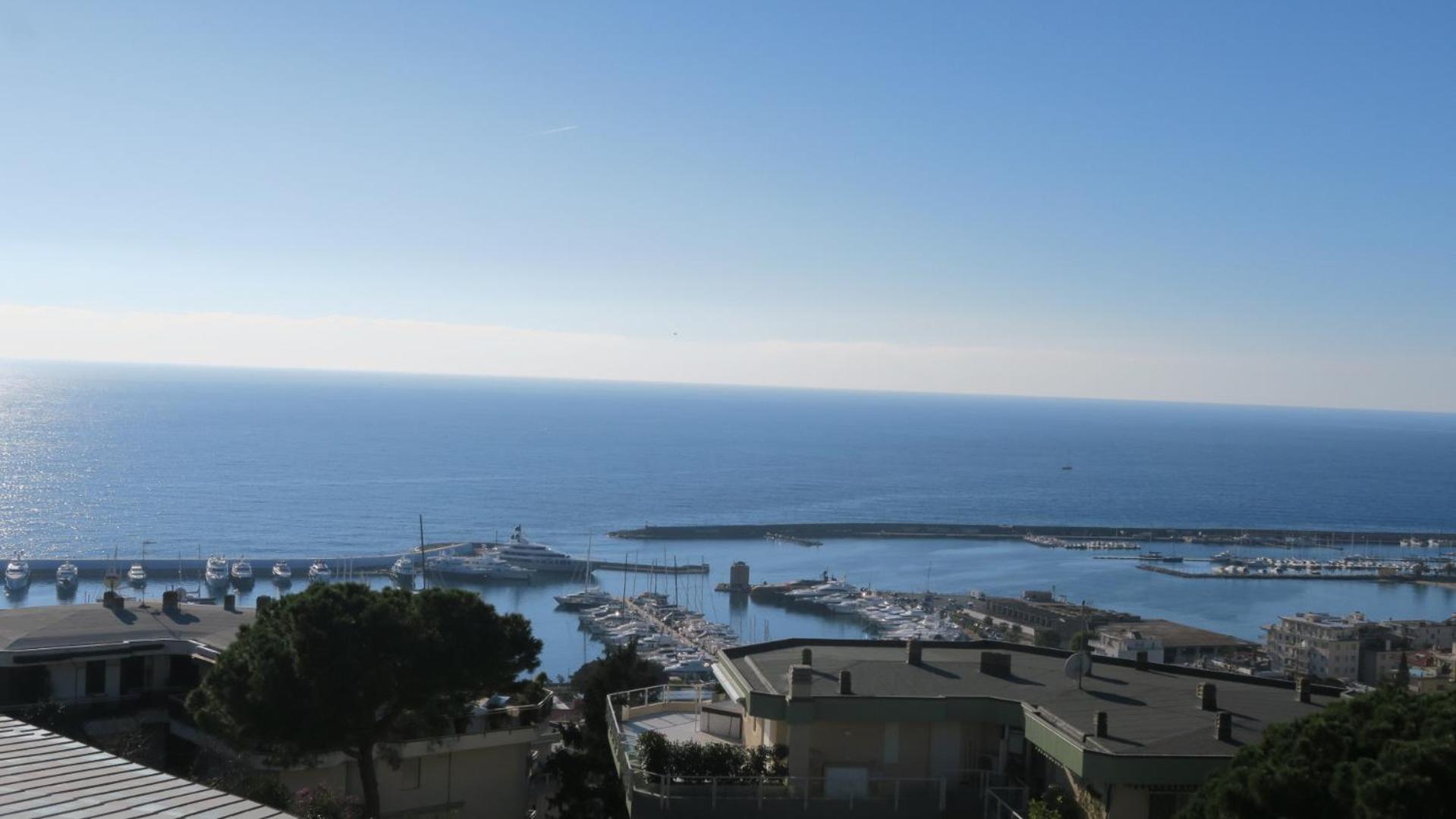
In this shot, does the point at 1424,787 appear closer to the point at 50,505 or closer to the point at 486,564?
the point at 486,564

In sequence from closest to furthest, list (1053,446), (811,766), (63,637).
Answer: (811,766)
(63,637)
(1053,446)

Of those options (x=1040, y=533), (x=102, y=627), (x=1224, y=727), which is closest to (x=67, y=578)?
(x=102, y=627)

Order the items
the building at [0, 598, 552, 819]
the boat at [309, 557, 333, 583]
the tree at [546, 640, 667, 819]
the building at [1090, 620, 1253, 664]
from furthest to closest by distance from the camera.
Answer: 1. the boat at [309, 557, 333, 583]
2. the building at [1090, 620, 1253, 664]
3. the tree at [546, 640, 667, 819]
4. the building at [0, 598, 552, 819]

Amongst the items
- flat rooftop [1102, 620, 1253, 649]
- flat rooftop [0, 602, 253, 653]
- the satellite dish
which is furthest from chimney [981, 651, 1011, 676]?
flat rooftop [1102, 620, 1253, 649]

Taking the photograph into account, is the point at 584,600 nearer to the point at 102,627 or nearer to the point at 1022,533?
the point at 1022,533

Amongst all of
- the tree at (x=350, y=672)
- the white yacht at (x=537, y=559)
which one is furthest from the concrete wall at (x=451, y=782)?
the white yacht at (x=537, y=559)

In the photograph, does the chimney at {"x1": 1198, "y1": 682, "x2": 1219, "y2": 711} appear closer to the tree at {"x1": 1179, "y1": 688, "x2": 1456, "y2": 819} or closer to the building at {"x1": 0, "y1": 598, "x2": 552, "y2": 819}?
the tree at {"x1": 1179, "y1": 688, "x2": 1456, "y2": 819}

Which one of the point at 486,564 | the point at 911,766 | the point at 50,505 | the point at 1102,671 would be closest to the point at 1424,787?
the point at 911,766
